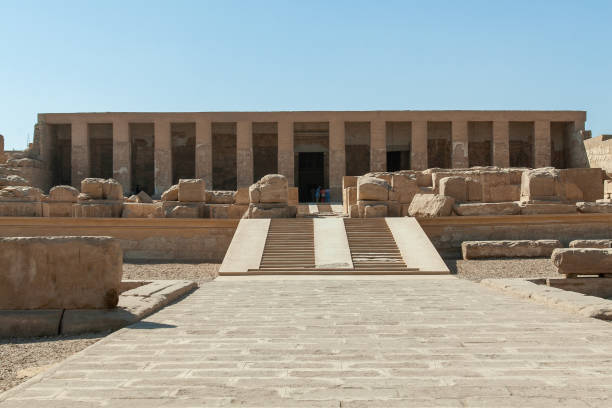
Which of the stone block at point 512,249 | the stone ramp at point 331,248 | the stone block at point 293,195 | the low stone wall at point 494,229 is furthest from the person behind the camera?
the stone block at point 293,195

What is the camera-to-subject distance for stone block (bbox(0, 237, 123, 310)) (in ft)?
16.4

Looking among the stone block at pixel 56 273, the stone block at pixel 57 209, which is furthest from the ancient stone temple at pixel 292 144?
the stone block at pixel 56 273

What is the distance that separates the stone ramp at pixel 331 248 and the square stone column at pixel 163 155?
534 inches

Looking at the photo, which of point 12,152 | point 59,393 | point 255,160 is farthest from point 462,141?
point 59,393

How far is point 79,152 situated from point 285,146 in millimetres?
9261

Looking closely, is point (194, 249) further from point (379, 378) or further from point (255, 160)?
point (255, 160)

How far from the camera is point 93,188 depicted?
1401cm

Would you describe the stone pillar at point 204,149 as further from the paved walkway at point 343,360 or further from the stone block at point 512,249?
the paved walkway at point 343,360

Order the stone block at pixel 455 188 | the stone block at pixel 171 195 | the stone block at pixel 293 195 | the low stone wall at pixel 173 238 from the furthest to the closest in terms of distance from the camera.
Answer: the stone block at pixel 293 195, the stone block at pixel 171 195, the stone block at pixel 455 188, the low stone wall at pixel 173 238

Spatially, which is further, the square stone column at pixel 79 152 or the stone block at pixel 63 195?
the square stone column at pixel 79 152

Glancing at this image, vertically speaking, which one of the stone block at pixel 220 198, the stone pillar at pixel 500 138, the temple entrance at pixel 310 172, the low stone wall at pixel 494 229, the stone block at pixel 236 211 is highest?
the stone pillar at pixel 500 138

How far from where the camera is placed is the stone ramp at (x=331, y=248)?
9.35 meters

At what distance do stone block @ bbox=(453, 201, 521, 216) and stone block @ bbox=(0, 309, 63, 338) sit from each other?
395 inches

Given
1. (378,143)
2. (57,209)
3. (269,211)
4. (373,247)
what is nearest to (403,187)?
(269,211)
